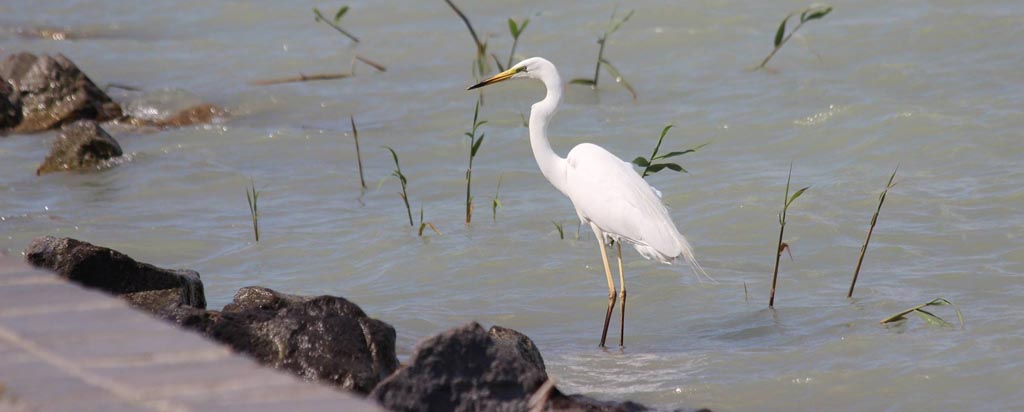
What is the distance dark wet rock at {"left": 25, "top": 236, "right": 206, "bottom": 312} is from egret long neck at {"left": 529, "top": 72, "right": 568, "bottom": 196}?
1.63 meters

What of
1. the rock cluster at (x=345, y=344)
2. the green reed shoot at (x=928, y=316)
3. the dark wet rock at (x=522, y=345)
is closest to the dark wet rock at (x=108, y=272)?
the rock cluster at (x=345, y=344)

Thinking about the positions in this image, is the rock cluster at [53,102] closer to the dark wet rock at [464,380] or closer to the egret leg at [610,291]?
the egret leg at [610,291]

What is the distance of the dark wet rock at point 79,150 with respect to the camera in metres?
7.58

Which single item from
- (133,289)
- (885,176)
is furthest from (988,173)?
(133,289)

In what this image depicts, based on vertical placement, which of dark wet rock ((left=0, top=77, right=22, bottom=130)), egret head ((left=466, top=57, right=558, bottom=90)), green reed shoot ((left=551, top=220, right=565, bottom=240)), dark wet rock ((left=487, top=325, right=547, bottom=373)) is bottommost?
green reed shoot ((left=551, top=220, right=565, bottom=240))

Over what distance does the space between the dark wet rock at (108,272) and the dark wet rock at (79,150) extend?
141 inches

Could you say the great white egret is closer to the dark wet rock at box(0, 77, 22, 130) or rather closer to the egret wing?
the egret wing

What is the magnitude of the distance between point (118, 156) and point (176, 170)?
42cm

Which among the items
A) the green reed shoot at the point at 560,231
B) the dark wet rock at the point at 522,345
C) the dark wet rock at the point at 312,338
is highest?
the dark wet rock at the point at 312,338

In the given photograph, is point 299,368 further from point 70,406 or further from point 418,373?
point 70,406

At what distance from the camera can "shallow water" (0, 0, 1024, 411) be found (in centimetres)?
466

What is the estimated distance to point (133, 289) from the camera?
4176mm

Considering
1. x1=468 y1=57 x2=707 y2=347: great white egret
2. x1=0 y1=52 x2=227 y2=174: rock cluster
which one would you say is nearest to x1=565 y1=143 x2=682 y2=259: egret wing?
x1=468 y1=57 x2=707 y2=347: great white egret

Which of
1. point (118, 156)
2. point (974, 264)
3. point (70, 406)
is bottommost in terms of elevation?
point (974, 264)
